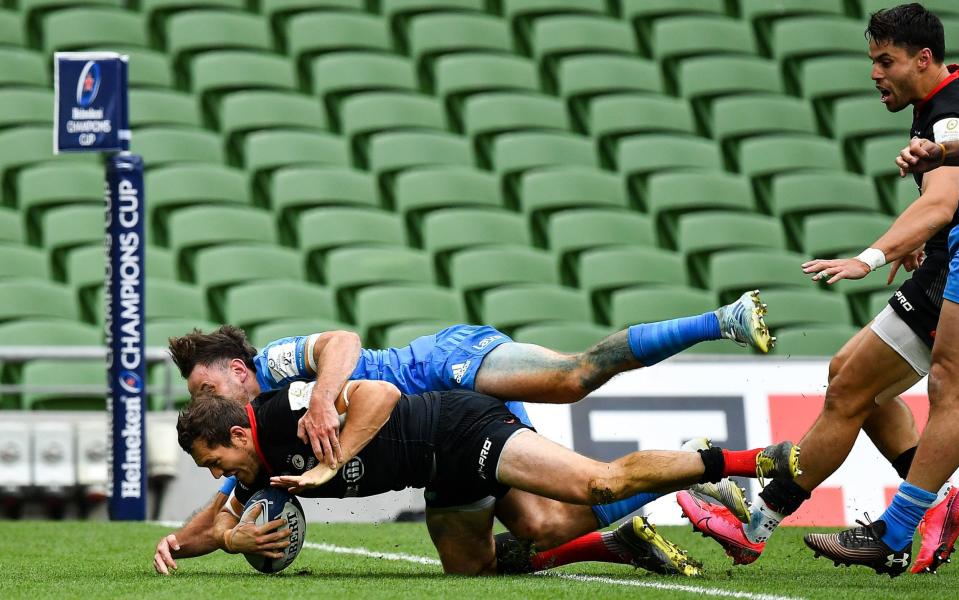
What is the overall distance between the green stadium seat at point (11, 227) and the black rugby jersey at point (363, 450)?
5.50m

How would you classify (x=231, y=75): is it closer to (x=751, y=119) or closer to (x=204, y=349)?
(x=751, y=119)

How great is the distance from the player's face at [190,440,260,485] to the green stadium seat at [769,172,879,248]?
22.6 ft

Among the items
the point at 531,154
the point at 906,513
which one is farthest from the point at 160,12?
the point at 906,513

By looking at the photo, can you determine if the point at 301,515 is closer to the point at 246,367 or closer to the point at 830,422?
the point at 246,367

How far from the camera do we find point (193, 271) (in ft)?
32.8

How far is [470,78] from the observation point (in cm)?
1157

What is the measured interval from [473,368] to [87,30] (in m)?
7.07

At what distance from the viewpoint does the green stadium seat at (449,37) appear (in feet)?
38.8

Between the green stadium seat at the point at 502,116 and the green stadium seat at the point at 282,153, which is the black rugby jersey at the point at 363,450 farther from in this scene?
the green stadium seat at the point at 502,116

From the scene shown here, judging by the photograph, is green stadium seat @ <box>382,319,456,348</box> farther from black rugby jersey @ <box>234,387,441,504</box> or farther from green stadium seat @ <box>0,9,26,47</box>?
green stadium seat @ <box>0,9,26,47</box>

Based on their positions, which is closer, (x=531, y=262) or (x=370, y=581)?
(x=370, y=581)

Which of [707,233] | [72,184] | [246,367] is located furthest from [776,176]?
[246,367]

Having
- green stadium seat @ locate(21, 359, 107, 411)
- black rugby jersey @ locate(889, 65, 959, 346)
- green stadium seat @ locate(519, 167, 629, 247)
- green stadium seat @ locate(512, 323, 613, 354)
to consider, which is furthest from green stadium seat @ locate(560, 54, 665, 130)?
black rugby jersey @ locate(889, 65, 959, 346)

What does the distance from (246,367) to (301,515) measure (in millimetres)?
711
